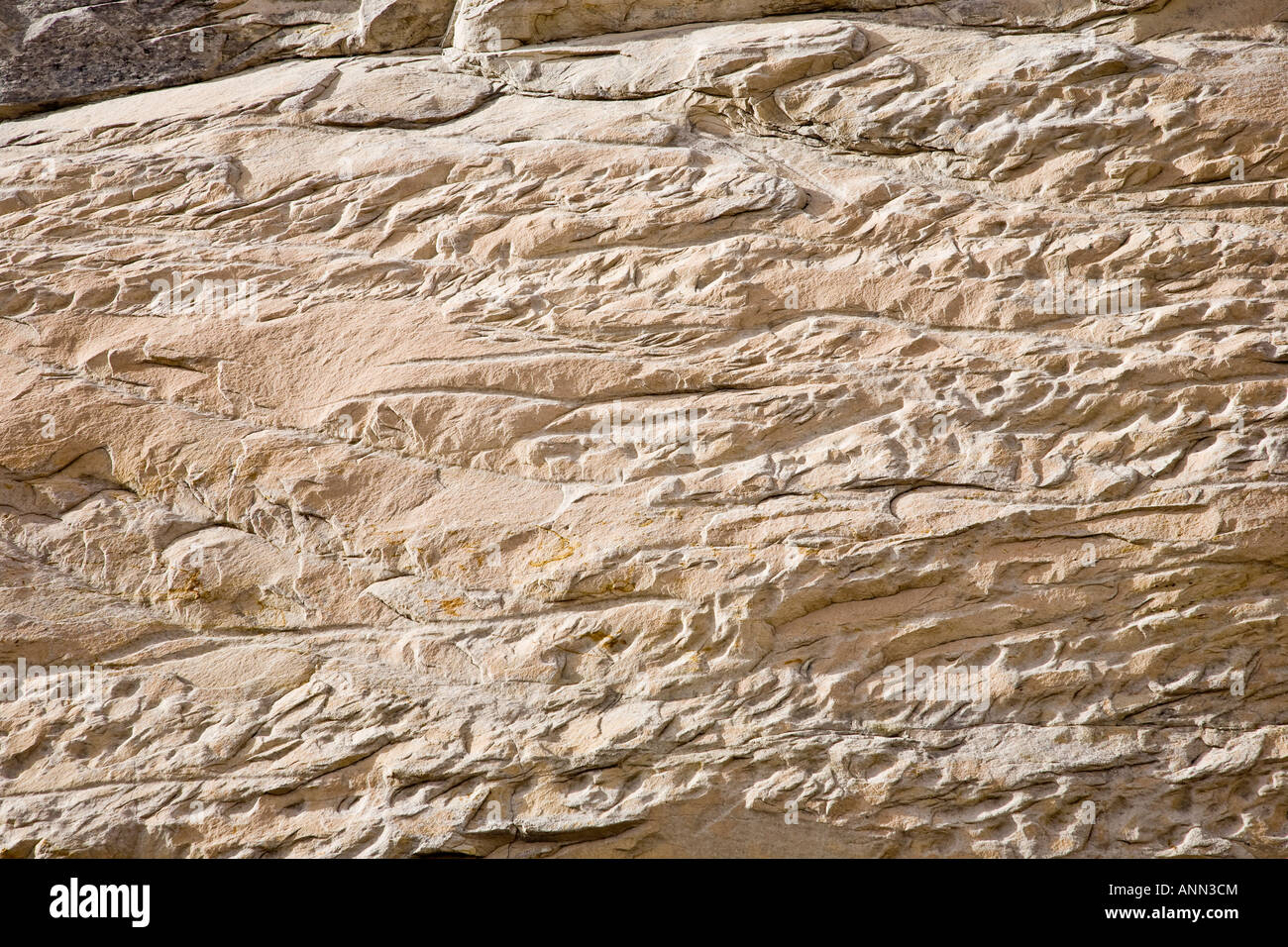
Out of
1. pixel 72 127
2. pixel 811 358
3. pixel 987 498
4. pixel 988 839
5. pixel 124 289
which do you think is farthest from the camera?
pixel 72 127

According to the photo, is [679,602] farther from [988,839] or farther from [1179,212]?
[1179,212]

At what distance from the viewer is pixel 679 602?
366cm

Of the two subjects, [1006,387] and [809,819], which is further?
[1006,387]

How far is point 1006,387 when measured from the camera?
382 cm

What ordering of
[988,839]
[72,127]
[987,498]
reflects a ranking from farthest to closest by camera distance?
[72,127] → [987,498] → [988,839]

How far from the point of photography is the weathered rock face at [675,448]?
3.53 meters

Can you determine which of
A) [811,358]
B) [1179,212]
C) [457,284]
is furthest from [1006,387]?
[457,284]

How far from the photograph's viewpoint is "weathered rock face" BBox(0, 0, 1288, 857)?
3525 mm

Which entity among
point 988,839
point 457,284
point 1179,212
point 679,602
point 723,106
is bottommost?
point 988,839

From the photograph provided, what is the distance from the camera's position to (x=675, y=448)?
12.6 feet

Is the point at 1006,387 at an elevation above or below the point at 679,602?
above

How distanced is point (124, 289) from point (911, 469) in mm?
3569

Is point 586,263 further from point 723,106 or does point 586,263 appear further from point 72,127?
point 72,127

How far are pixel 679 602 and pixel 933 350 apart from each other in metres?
1.50
